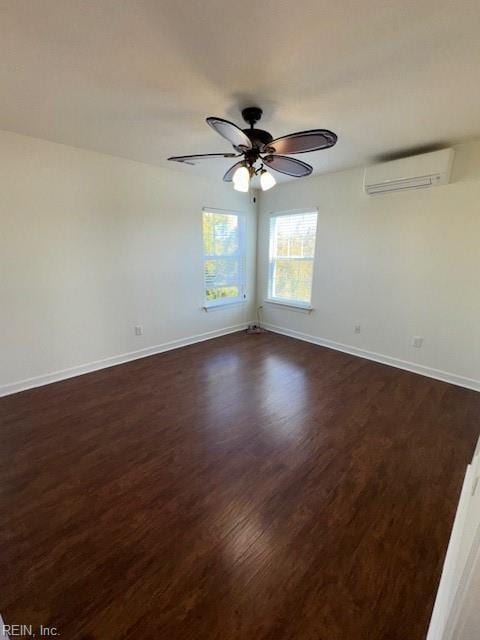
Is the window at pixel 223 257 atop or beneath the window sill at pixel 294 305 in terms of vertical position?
atop

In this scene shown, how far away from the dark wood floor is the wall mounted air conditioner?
7.04 ft

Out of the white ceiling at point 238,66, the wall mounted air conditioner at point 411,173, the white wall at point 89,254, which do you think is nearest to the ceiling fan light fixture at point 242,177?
the white ceiling at point 238,66

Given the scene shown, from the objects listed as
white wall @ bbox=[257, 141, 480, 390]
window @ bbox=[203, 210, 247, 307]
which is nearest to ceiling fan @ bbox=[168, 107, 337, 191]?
white wall @ bbox=[257, 141, 480, 390]

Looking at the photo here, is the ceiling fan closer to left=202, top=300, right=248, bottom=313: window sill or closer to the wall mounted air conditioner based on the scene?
the wall mounted air conditioner

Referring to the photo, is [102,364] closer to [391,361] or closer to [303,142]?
[303,142]

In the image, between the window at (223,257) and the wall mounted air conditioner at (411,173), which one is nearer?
the wall mounted air conditioner at (411,173)

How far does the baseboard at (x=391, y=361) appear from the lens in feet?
9.64

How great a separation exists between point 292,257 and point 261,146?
240cm

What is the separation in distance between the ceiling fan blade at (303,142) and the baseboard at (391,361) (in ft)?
8.84

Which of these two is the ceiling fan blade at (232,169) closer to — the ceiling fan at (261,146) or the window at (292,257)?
the ceiling fan at (261,146)

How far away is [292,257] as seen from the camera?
4293 millimetres

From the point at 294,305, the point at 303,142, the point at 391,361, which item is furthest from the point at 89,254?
the point at 391,361

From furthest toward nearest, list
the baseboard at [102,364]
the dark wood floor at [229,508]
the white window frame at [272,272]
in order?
the white window frame at [272,272]
the baseboard at [102,364]
the dark wood floor at [229,508]

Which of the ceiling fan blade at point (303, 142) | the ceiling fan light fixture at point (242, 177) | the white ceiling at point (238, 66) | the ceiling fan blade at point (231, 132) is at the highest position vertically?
the white ceiling at point (238, 66)
